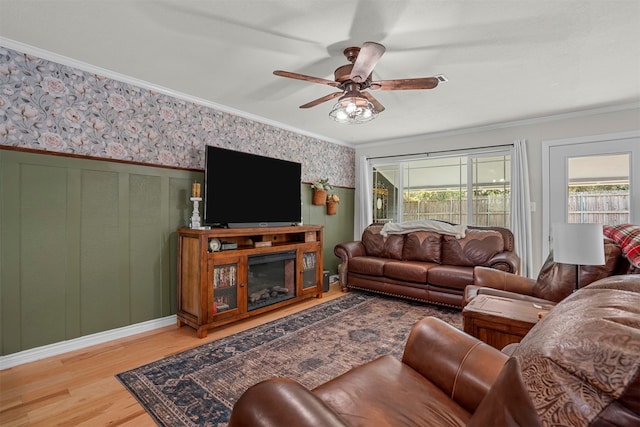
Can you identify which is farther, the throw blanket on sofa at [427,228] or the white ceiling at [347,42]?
the throw blanket on sofa at [427,228]

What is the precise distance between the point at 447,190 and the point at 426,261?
4.52 ft

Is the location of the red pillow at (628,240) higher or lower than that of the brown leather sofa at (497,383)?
higher

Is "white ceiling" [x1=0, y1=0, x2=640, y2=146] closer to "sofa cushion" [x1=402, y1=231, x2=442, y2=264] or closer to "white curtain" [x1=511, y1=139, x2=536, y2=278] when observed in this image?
"white curtain" [x1=511, y1=139, x2=536, y2=278]

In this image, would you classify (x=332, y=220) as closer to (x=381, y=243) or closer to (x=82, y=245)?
(x=381, y=243)

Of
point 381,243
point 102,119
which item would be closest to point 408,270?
point 381,243

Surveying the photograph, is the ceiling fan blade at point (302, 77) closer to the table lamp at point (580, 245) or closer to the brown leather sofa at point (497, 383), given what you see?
the brown leather sofa at point (497, 383)

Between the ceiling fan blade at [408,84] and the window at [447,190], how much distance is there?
283cm

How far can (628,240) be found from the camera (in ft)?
6.79

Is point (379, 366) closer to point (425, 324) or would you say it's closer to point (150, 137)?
point (425, 324)

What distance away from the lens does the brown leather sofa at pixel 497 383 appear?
561mm

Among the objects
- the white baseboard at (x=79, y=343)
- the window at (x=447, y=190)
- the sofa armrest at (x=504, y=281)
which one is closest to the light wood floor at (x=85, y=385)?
the white baseboard at (x=79, y=343)

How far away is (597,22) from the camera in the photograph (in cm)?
202

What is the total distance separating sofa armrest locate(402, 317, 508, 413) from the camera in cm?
118

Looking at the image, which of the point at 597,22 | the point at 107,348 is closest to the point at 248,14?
the point at 597,22
